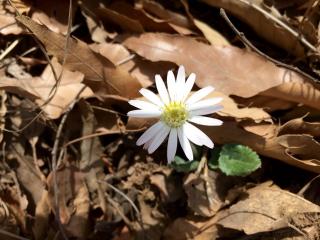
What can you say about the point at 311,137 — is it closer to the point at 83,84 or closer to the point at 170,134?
the point at 170,134

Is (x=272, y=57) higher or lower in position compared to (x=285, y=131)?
higher

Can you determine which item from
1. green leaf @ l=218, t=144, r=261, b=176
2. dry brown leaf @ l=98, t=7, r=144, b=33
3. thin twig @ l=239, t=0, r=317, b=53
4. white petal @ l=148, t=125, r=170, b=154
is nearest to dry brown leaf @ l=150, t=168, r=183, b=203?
green leaf @ l=218, t=144, r=261, b=176

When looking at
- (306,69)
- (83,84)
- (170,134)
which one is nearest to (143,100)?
(170,134)

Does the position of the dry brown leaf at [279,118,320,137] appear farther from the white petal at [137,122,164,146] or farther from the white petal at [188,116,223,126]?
the white petal at [137,122,164,146]

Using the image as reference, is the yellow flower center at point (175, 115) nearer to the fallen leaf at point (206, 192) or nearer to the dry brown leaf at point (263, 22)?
the fallen leaf at point (206, 192)

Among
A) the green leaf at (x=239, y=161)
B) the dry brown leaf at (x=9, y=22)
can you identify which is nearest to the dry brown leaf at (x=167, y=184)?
the green leaf at (x=239, y=161)

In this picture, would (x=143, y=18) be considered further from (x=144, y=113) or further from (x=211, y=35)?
(x=144, y=113)
